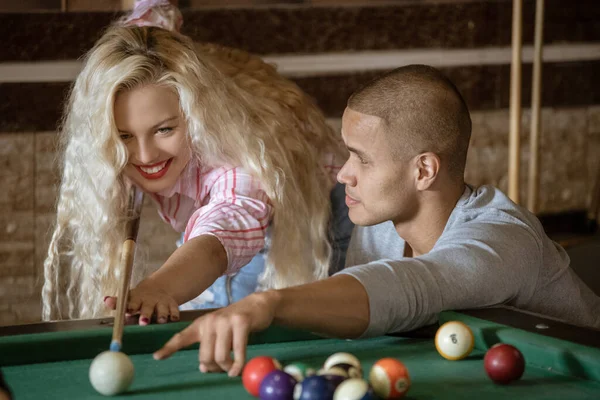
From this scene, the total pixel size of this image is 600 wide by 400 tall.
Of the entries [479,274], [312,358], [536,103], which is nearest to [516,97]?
[536,103]

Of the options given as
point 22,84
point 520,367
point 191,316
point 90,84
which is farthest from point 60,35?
point 520,367

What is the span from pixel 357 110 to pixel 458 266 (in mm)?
565

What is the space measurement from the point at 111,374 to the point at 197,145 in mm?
1194

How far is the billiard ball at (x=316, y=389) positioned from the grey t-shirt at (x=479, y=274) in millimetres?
396

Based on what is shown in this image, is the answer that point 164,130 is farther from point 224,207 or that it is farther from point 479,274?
point 479,274

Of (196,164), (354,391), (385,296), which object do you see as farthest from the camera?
(196,164)

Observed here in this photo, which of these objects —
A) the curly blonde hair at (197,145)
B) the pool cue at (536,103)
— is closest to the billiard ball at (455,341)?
the curly blonde hair at (197,145)

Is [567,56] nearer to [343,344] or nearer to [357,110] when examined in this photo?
[357,110]

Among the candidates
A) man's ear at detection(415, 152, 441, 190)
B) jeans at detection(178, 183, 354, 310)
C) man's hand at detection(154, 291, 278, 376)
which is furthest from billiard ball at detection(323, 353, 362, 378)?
jeans at detection(178, 183, 354, 310)

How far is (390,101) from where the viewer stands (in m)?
2.08

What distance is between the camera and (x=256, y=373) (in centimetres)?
129

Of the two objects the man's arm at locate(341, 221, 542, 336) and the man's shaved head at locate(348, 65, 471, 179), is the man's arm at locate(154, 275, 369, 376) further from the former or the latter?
the man's shaved head at locate(348, 65, 471, 179)

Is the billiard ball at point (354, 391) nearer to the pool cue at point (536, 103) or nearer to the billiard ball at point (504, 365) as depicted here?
the billiard ball at point (504, 365)

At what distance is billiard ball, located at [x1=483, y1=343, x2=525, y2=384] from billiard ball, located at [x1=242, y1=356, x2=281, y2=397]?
34 cm
